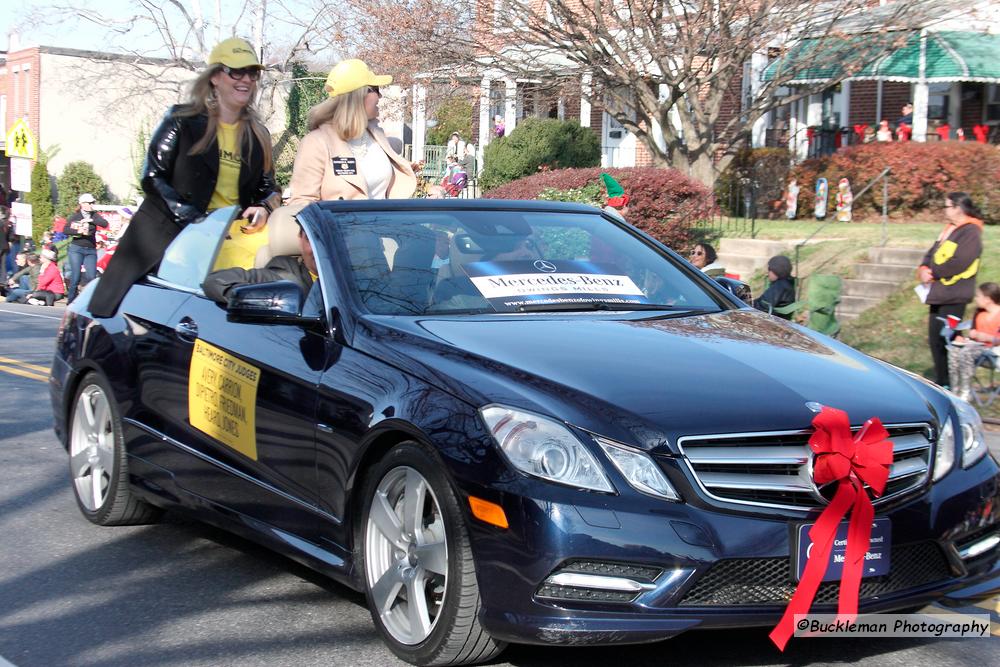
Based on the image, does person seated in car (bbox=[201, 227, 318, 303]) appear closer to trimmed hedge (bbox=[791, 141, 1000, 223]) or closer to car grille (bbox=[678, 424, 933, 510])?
car grille (bbox=[678, 424, 933, 510])

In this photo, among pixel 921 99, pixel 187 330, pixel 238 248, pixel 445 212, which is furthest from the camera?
pixel 921 99

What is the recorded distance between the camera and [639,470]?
12.7 ft

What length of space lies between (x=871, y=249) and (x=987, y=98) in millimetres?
12083

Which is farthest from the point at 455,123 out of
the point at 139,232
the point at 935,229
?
the point at 139,232

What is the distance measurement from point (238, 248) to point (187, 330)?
2.02ft

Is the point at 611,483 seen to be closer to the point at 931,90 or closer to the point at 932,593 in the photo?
the point at 932,593

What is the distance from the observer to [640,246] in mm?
5934

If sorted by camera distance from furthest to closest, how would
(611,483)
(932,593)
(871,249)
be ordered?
1. (871,249)
2. (932,593)
3. (611,483)

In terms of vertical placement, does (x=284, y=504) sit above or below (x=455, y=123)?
below

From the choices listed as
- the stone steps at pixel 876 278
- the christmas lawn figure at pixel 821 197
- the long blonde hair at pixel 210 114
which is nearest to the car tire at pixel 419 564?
the long blonde hair at pixel 210 114

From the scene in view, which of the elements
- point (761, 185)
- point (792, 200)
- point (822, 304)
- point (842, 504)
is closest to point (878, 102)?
point (761, 185)

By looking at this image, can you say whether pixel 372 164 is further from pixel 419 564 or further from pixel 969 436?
pixel 969 436

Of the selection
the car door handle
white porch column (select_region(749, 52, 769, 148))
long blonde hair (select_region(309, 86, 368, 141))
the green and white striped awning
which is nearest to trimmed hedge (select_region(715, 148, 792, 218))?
white porch column (select_region(749, 52, 769, 148))

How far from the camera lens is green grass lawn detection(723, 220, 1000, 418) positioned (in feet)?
47.0
